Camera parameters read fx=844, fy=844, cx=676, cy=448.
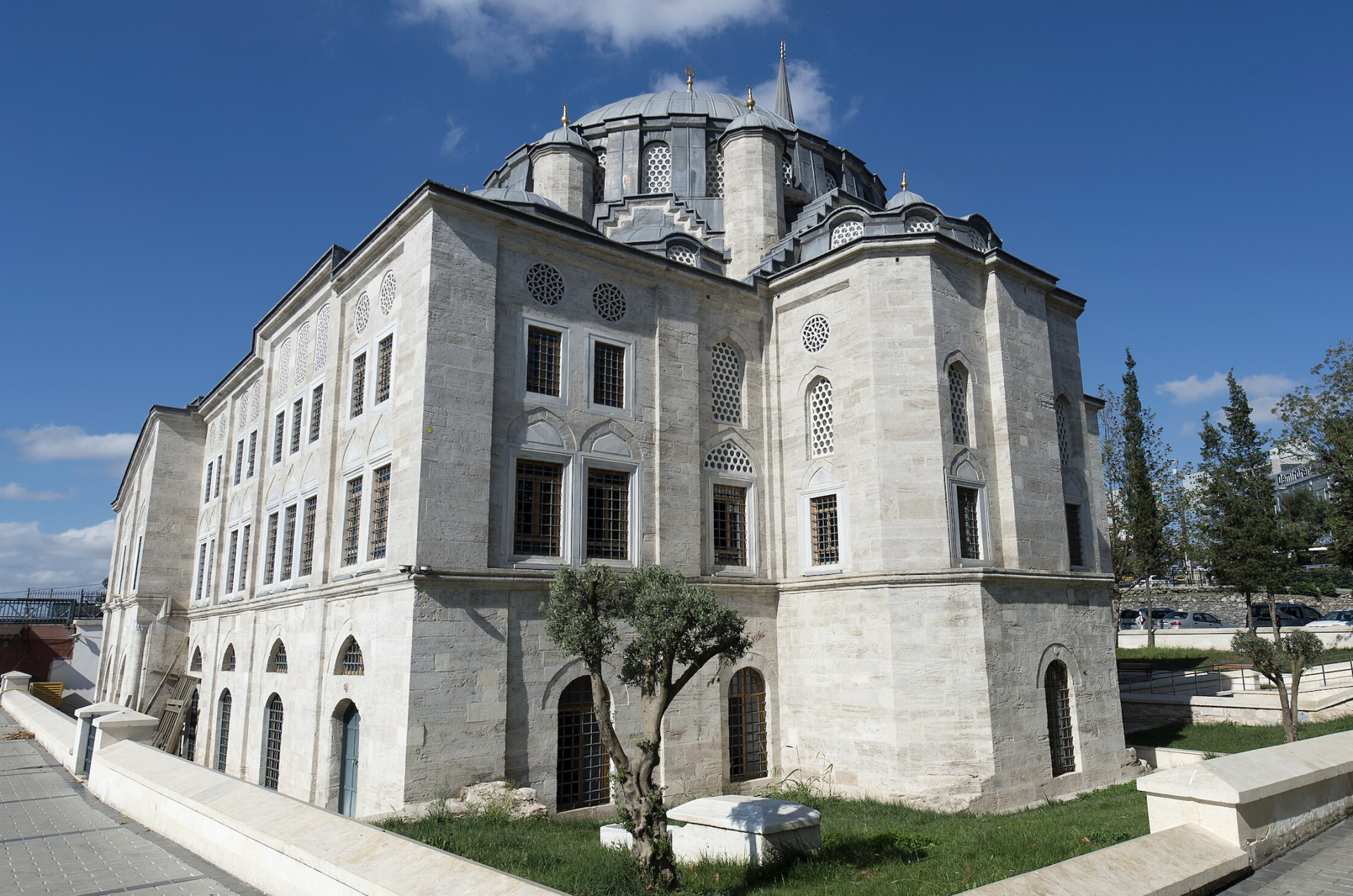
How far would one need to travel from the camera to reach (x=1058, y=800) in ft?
47.2

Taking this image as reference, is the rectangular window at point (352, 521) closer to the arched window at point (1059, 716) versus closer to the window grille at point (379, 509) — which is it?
the window grille at point (379, 509)

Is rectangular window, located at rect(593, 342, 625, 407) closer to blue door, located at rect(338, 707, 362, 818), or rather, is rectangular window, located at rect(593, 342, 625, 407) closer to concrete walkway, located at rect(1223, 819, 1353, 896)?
blue door, located at rect(338, 707, 362, 818)

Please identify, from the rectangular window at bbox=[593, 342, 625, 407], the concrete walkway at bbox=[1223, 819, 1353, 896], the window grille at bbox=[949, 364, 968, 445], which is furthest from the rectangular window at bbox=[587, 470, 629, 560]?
the concrete walkway at bbox=[1223, 819, 1353, 896]

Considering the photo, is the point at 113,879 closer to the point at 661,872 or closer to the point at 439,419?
the point at 661,872

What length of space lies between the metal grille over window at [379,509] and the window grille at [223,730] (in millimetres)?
9042

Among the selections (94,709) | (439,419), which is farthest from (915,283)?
(94,709)

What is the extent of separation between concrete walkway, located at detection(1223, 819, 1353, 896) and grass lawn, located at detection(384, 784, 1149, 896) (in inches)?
95.1

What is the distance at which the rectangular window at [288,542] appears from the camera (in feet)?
58.0

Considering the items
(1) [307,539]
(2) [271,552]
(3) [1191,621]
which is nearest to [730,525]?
(1) [307,539]

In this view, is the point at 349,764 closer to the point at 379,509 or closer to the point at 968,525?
the point at 379,509

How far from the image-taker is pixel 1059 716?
50.3ft

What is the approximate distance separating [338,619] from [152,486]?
15400mm

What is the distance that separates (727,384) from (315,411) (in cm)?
849

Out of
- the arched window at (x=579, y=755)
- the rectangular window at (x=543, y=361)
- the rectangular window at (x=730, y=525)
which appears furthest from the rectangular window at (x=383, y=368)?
the rectangular window at (x=730, y=525)
